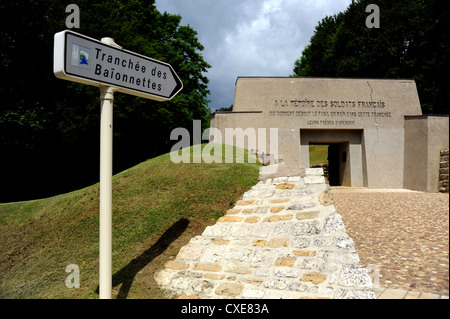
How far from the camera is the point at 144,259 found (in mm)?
4676

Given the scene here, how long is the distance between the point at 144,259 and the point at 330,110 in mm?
16132

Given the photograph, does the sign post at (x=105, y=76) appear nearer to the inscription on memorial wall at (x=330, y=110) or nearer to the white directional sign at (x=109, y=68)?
the white directional sign at (x=109, y=68)

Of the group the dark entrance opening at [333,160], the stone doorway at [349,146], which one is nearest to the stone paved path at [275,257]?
the stone doorway at [349,146]

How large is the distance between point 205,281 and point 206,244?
93 centimetres

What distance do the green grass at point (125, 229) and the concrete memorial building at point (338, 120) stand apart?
9.44m

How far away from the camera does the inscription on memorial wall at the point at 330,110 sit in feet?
58.9

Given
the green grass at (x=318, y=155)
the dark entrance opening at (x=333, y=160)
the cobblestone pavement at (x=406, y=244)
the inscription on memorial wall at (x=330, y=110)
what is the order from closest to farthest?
the cobblestone pavement at (x=406, y=244) < the inscription on memorial wall at (x=330, y=110) < the dark entrance opening at (x=333, y=160) < the green grass at (x=318, y=155)

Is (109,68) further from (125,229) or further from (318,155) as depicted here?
(318,155)

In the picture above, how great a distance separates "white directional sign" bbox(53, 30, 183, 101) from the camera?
288 cm

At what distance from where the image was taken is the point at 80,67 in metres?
2.98

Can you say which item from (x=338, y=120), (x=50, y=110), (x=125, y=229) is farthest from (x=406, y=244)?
(x=50, y=110)

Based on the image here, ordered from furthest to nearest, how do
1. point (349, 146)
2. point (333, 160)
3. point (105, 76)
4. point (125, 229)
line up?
point (333, 160)
point (349, 146)
point (125, 229)
point (105, 76)
